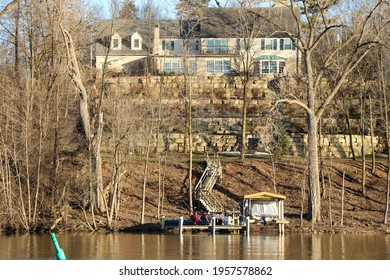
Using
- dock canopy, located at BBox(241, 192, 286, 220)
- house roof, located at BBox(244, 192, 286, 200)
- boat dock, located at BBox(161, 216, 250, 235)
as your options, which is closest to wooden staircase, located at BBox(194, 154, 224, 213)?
dock canopy, located at BBox(241, 192, 286, 220)

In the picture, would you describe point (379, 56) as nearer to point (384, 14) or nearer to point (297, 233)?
point (384, 14)

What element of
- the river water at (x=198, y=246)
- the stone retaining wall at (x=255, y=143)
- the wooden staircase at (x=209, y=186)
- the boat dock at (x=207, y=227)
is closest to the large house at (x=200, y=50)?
the stone retaining wall at (x=255, y=143)

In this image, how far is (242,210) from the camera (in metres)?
40.4

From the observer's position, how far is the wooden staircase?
45094 millimetres

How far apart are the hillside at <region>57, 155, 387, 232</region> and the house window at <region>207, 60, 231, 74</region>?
23.4m

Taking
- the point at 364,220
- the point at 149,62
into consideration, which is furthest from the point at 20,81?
the point at 149,62

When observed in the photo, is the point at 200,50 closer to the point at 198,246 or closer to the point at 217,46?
the point at 217,46

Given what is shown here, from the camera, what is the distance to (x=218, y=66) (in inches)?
2987

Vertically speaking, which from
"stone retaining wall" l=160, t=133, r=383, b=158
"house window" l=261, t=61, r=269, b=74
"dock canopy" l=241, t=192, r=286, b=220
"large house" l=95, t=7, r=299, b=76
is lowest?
"dock canopy" l=241, t=192, r=286, b=220

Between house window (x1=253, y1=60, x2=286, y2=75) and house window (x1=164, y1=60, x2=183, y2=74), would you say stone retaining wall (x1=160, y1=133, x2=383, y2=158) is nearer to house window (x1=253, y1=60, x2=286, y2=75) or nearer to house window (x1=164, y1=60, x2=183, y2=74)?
house window (x1=164, y1=60, x2=183, y2=74)

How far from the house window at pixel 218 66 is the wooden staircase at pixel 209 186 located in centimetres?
2494

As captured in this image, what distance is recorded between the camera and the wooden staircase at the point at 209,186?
45094 millimetres

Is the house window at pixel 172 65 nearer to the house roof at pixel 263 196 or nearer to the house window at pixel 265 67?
the house window at pixel 265 67
